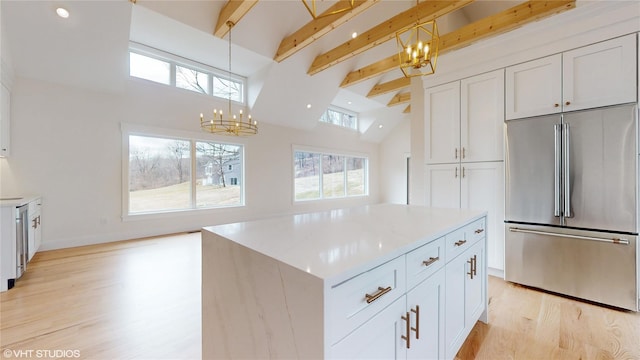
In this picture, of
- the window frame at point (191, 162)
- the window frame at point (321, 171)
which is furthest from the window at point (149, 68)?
the window frame at point (321, 171)

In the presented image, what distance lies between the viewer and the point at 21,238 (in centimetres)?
266

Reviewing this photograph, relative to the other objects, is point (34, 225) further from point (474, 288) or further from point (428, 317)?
point (474, 288)

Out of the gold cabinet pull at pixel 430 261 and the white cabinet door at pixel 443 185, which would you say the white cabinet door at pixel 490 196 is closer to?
the white cabinet door at pixel 443 185

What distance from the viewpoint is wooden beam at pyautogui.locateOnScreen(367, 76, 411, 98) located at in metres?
6.46

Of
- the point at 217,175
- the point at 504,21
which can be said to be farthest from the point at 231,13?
the point at 504,21

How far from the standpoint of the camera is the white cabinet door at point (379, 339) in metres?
0.78

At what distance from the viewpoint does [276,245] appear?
1.02 meters

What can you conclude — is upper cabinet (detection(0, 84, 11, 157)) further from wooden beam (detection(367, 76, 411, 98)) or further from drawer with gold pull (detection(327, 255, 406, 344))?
wooden beam (detection(367, 76, 411, 98))

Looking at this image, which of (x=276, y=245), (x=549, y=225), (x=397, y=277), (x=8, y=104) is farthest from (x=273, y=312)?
(x=8, y=104)

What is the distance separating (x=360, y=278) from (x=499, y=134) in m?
2.80

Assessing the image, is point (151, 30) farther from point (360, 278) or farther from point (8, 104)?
point (360, 278)

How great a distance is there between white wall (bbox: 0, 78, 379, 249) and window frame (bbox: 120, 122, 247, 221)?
0.07 meters

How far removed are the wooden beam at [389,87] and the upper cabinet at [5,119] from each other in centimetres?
700

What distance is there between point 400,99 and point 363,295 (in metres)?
7.98
